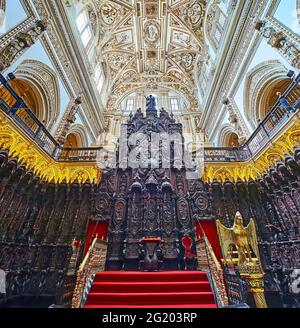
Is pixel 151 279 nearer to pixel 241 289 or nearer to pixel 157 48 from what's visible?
pixel 241 289

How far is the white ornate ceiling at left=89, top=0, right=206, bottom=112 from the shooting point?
12688 mm

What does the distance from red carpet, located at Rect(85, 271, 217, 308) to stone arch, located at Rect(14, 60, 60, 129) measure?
8101 millimetres

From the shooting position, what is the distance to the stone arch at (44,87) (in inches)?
293

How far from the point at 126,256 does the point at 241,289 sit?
178 inches

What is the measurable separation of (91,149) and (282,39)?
9995 millimetres

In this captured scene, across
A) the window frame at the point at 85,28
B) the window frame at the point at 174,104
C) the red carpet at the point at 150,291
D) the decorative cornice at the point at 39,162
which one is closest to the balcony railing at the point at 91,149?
the decorative cornice at the point at 39,162

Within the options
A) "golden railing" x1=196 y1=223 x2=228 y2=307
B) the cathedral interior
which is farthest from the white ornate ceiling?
"golden railing" x1=196 y1=223 x2=228 y2=307

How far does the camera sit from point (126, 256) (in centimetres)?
644

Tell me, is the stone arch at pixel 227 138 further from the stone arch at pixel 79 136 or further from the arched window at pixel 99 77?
the arched window at pixel 99 77

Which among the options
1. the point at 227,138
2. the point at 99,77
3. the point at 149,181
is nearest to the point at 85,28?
the point at 99,77

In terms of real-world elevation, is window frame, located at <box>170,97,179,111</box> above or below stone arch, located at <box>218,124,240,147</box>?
above

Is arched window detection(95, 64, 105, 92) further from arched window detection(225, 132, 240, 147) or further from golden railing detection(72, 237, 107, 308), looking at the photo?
golden railing detection(72, 237, 107, 308)

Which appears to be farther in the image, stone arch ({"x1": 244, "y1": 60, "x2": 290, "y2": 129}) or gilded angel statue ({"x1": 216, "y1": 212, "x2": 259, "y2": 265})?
stone arch ({"x1": 244, "y1": 60, "x2": 290, "y2": 129})
